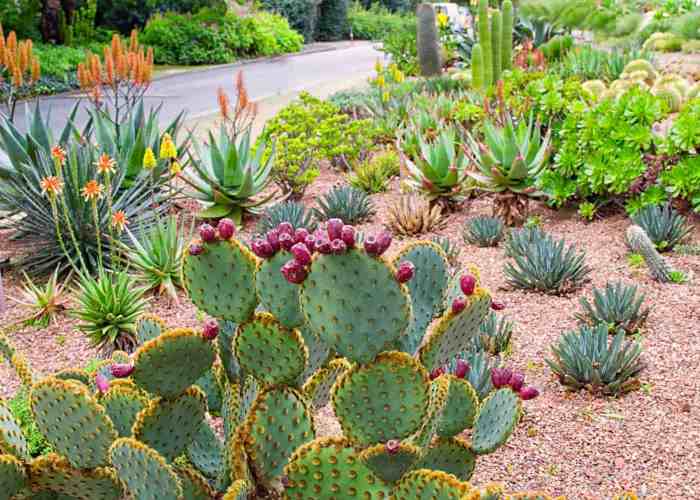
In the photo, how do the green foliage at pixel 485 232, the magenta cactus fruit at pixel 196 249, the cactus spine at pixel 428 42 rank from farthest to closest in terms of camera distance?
the cactus spine at pixel 428 42
the green foliage at pixel 485 232
the magenta cactus fruit at pixel 196 249

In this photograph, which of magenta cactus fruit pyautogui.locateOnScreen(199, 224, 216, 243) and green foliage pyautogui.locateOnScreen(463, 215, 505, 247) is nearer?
magenta cactus fruit pyautogui.locateOnScreen(199, 224, 216, 243)

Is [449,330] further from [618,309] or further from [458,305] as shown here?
[618,309]

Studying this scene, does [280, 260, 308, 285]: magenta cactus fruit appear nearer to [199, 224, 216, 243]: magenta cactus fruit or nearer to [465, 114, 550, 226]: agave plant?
[199, 224, 216, 243]: magenta cactus fruit

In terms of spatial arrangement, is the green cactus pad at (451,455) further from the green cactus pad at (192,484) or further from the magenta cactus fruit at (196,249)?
the magenta cactus fruit at (196,249)

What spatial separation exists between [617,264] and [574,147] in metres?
1.43

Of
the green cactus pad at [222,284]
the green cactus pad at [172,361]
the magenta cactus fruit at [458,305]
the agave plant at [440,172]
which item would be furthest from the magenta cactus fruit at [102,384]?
the agave plant at [440,172]

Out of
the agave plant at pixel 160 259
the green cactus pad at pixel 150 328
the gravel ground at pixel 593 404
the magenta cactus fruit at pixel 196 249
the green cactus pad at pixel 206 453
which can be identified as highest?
the magenta cactus fruit at pixel 196 249

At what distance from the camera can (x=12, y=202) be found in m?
6.19

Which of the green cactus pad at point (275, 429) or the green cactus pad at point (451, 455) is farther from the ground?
the green cactus pad at point (275, 429)

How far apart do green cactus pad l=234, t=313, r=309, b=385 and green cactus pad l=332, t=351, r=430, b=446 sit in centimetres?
24

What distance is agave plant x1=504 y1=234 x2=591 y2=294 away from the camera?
5387 mm

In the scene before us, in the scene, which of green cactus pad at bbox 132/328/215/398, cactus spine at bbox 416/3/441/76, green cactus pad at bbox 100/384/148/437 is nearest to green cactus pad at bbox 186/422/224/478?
green cactus pad at bbox 100/384/148/437

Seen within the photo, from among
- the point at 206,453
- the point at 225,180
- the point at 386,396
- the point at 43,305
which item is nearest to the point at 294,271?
the point at 386,396

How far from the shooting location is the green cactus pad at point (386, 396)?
2.16 meters
